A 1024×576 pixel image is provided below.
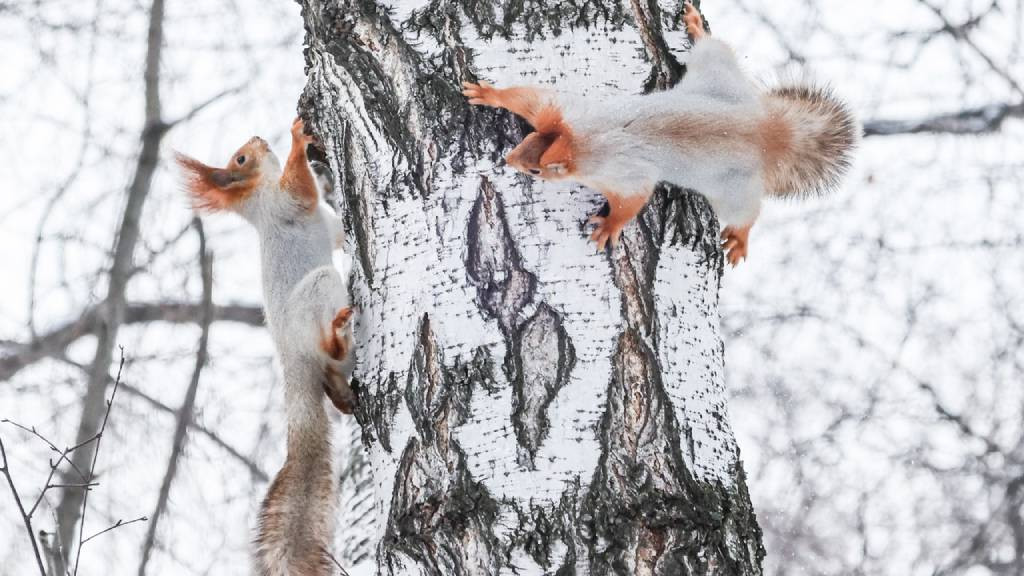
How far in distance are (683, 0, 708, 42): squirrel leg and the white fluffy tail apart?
1.36 feet

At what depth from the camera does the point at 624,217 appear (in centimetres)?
161

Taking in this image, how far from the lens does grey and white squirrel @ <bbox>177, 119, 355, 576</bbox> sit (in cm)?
201

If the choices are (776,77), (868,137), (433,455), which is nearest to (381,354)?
(433,455)

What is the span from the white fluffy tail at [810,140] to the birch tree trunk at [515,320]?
2.06ft

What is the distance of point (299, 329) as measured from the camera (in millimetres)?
2252

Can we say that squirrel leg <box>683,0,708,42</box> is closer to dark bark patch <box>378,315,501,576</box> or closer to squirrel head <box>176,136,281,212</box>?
dark bark patch <box>378,315,501,576</box>

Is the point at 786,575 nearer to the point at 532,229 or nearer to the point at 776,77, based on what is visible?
the point at 776,77

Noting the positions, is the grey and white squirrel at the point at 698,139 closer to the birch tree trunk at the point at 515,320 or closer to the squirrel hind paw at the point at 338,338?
the birch tree trunk at the point at 515,320

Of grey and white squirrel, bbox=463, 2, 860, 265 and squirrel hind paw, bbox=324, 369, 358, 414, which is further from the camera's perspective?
squirrel hind paw, bbox=324, 369, 358, 414

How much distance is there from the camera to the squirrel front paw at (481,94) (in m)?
1.63

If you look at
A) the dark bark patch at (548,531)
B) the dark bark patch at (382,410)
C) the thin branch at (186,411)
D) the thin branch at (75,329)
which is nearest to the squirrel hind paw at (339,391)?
the dark bark patch at (382,410)

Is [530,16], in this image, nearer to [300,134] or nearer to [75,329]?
[300,134]

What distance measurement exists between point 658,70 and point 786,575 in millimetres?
3713

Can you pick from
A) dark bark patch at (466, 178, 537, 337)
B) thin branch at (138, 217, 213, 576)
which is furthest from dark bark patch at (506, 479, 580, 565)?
thin branch at (138, 217, 213, 576)
